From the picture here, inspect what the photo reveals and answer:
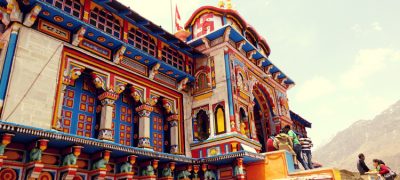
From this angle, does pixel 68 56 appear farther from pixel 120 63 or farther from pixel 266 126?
pixel 266 126

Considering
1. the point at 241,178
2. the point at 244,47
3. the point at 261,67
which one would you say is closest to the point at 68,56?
the point at 241,178

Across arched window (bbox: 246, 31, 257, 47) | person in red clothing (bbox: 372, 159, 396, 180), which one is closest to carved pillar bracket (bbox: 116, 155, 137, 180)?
person in red clothing (bbox: 372, 159, 396, 180)

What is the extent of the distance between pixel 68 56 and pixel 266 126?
11503 mm

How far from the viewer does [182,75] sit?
43.3 feet

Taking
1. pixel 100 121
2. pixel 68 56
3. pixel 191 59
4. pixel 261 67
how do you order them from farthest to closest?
pixel 261 67 → pixel 191 59 → pixel 100 121 → pixel 68 56

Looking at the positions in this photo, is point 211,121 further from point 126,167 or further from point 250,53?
point 250,53

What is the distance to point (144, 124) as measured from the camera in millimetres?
11102

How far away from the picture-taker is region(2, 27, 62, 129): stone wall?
7.46m

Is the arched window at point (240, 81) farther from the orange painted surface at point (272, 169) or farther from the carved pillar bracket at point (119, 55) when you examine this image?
the carved pillar bracket at point (119, 55)

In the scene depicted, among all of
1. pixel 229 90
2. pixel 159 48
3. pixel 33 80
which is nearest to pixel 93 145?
pixel 33 80

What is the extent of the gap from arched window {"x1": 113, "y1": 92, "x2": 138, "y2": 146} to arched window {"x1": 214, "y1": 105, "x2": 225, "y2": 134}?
3322 mm

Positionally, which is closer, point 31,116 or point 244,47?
point 31,116

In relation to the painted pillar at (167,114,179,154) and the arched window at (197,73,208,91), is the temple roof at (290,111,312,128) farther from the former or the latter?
the painted pillar at (167,114,179,154)

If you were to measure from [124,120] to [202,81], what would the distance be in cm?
423
